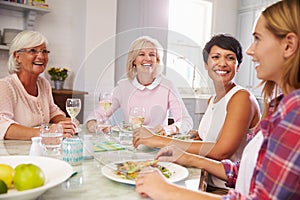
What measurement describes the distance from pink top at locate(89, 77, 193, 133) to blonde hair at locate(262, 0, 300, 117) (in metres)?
0.66

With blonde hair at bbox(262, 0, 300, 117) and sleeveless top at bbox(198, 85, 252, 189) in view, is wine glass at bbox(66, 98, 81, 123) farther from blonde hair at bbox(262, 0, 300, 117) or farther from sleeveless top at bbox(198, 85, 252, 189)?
blonde hair at bbox(262, 0, 300, 117)

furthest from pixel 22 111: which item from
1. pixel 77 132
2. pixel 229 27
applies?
pixel 229 27

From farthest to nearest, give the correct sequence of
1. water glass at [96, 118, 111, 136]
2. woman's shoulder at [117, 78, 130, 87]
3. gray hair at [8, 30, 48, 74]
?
gray hair at [8, 30, 48, 74] → woman's shoulder at [117, 78, 130, 87] → water glass at [96, 118, 111, 136]

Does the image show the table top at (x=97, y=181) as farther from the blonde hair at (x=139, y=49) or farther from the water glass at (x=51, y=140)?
the blonde hair at (x=139, y=49)

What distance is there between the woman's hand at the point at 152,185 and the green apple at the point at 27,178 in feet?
0.83

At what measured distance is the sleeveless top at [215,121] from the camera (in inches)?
53.1

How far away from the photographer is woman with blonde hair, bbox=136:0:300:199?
0.54 meters

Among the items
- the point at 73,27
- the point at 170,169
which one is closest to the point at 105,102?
the point at 170,169

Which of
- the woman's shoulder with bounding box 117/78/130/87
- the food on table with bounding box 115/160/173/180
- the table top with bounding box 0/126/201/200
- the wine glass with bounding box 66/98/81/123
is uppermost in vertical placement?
the woman's shoulder with bounding box 117/78/130/87

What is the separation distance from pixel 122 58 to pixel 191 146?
1.81 ft

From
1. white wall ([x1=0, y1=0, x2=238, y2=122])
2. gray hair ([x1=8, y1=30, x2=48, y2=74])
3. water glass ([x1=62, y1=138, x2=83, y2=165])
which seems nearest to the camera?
water glass ([x1=62, y1=138, x2=83, y2=165])

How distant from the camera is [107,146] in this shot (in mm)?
1281

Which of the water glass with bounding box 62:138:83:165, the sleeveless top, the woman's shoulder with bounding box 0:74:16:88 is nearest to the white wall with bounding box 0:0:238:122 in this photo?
the woman's shoulder with bounding box 0:74:16:88

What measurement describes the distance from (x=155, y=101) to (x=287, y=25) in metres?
1.07
